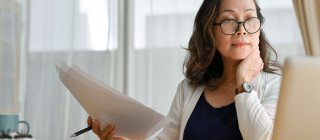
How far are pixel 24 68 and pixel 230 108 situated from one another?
218cm

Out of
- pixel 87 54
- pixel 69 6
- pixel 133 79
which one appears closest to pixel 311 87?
pixel 133 79

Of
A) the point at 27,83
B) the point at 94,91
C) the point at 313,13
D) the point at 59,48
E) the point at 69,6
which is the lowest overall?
the point at 27,83

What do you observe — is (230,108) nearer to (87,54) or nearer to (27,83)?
(87,54)

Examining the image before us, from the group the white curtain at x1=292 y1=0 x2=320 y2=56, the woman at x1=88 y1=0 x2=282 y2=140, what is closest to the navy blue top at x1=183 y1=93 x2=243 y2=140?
the woman at x1=88 y1=0 x2=282 y2=140

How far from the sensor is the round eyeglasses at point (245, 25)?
1123 millimetres

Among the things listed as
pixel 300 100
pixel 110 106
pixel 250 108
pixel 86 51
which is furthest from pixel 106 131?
pixel 86 51

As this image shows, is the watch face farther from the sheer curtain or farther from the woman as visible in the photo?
the sheer curtain

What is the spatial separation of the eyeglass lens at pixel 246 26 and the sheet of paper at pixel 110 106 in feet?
1.56

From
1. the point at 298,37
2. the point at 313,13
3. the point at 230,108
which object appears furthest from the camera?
the point at 298,37

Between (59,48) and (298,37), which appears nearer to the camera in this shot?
(298,37)

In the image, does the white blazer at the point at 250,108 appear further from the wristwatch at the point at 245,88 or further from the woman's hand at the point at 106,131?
the woman's hand at the point at 106,131

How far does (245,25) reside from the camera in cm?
112

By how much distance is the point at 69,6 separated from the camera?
8.60 ft

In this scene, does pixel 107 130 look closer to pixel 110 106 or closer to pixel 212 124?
pixel 110 106
